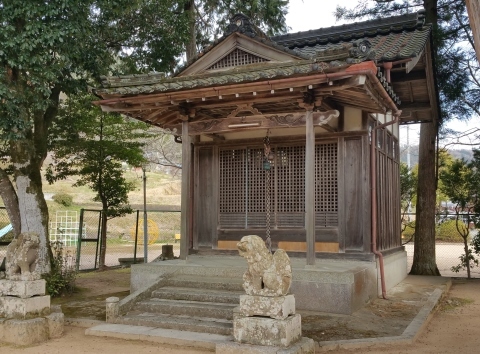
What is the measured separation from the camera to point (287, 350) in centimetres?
552

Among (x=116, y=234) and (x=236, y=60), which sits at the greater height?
(x=236, y=60)

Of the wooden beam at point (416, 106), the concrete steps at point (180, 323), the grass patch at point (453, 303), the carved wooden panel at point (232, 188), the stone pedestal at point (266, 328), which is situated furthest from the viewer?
the wooden beam at point (416, 106)

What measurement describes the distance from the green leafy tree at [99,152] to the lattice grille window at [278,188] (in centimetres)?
492

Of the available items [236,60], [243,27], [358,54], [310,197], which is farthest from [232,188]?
[358,54]

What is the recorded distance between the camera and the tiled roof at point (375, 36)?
11297 mm

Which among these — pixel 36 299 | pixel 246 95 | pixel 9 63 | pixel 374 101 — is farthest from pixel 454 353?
pixel 9 63

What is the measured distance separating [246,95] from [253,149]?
266 cm

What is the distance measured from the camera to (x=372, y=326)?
7461 mm

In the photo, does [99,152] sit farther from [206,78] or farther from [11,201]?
[206,78]

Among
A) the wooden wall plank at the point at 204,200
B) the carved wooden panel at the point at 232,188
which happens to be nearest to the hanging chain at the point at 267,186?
the carved wooden panel at the point at 232,188

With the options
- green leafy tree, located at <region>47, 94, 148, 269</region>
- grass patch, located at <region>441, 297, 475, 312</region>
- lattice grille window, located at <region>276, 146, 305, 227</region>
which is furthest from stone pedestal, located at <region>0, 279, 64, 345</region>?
grass patch, located at <region>441, 297, 475, 312</region>

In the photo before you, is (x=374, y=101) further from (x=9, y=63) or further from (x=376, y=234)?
(x=9, y=63)

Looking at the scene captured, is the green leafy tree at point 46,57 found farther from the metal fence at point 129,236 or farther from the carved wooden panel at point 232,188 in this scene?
the metal fence at point 129,236

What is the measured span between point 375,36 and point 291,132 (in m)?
4.49
